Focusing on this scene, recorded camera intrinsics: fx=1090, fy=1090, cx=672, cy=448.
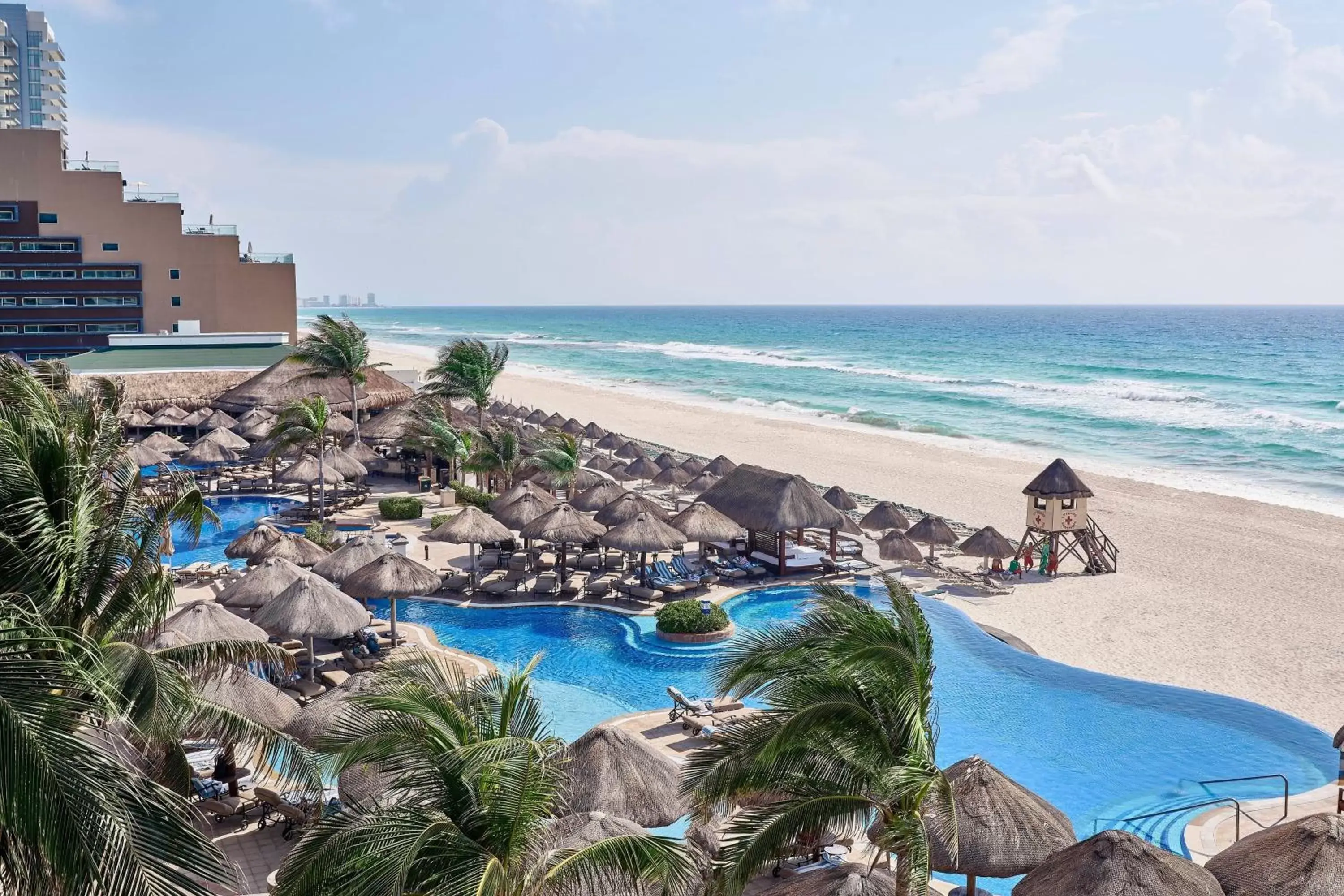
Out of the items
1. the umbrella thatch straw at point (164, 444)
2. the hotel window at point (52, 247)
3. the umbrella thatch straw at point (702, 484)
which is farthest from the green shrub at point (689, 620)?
the hotel window at point (52, 247)

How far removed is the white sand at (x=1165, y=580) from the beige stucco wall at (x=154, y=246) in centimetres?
2446

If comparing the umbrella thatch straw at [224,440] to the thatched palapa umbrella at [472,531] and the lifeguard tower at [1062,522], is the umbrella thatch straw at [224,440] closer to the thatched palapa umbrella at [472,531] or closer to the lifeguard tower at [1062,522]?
the thatched palapa umbrella at [472,531]

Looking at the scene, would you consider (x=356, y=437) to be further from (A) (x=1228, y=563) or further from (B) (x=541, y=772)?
(B) (x=541, y=772)

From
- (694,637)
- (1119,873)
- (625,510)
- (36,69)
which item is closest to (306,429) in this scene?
(625,510)

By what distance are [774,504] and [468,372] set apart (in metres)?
13.5

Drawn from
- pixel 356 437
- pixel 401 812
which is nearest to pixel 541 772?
pixel 401 812

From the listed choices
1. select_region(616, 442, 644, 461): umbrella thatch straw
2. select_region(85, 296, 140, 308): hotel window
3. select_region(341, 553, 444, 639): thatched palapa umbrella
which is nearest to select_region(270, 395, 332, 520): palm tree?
select_region(616, 442, 644, 461): umbrella thatch straw

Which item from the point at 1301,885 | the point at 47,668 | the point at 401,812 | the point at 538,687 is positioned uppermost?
the point at 47,668

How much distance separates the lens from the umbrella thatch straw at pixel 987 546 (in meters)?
23.9

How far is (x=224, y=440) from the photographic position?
109 feet

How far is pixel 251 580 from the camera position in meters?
17.7

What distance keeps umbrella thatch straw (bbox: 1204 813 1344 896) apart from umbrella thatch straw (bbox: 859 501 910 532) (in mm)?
15248

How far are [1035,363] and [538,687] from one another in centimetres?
8952

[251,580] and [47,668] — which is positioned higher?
[47,668]
